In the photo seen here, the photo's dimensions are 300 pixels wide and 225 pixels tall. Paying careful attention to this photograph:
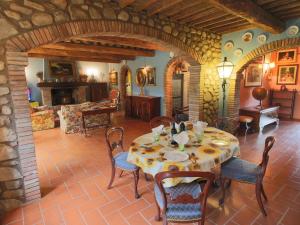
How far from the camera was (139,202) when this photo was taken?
2381 millimetres

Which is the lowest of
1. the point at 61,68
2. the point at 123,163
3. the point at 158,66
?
the point at 123,163

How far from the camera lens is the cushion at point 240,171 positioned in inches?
84.3

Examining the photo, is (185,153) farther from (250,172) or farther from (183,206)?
(250,172)

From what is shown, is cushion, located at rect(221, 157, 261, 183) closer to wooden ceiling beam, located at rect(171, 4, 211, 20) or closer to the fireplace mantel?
wooden ceiling beam, located at rect(171, 4, 211, 20)

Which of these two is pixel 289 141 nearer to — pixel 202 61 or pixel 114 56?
pixel 202 61

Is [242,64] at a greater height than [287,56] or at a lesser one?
lesser

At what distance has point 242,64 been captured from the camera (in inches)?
175

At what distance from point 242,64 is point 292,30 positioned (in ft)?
3.67

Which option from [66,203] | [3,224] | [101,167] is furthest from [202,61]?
[3,224]

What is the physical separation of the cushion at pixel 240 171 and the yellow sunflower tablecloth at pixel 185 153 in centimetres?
20

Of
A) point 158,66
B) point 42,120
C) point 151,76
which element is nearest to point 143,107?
point 151,76

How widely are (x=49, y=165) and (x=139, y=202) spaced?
207cm

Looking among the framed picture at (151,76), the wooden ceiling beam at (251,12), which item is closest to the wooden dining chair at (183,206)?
the wooden ceiling beam at (251,12)

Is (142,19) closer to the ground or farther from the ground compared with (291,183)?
farther from the ground
